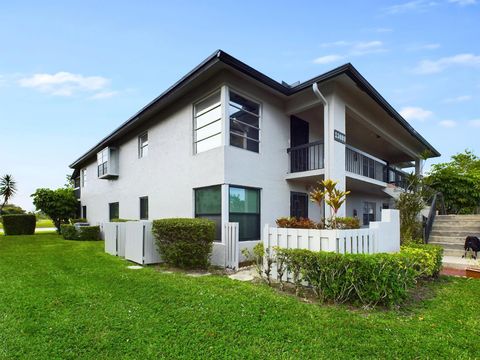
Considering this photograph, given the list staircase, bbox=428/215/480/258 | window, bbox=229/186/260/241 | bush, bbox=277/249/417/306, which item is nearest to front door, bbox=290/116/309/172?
window, bbox=229/186/260/241

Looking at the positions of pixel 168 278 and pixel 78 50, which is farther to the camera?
pixel 78 50

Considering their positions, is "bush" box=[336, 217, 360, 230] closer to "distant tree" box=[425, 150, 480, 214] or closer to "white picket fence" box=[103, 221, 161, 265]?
"white picket fence" box=[103, 221, 161, 265]

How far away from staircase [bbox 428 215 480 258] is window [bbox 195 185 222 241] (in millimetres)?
7680

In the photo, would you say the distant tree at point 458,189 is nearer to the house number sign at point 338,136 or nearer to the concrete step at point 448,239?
the concrete step at point 448,239

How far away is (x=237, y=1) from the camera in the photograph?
9906 mm

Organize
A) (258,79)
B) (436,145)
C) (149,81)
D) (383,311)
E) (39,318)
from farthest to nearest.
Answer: (436,145) < (149,81) < (258,79) < (383,311) < (39,318)

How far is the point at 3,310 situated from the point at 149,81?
411 inches

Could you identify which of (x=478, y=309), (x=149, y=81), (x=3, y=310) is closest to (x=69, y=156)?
(x=149, y=81)

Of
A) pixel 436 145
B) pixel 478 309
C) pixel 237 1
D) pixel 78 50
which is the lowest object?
pixel 478 309

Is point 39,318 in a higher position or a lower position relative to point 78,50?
lower

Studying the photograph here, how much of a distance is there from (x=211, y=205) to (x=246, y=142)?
7.82 ft

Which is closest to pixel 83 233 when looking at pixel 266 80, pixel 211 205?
pixel 211 205

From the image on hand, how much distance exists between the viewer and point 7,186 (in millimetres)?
42281

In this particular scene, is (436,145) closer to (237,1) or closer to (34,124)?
(237,1)
